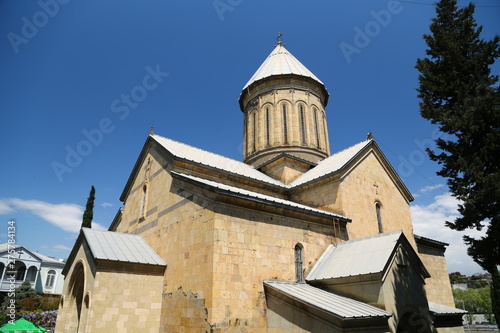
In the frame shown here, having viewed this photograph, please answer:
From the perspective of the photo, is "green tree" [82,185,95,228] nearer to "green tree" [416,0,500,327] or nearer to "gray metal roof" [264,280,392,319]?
"gray metal roof" [264,280,392,319]

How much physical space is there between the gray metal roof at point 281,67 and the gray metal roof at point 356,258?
10.5 m

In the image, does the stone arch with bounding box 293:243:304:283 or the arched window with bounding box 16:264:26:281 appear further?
the arched window with bounding box 16:264:26:281

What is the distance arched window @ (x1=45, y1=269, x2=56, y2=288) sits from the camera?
28469 mm

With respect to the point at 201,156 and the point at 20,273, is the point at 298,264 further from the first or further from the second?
the point at 20,273

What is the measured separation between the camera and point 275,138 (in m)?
15.6

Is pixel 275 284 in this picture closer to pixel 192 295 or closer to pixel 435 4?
pixel 192 295

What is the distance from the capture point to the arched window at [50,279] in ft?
93.4

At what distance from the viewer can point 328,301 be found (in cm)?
680

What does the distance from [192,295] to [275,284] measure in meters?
2.01

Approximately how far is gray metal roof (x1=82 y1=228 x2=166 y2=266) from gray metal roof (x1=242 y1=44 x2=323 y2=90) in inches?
426

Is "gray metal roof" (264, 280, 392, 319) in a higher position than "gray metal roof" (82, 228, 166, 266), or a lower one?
lower

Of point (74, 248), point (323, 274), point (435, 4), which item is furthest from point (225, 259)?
point (435, 4)

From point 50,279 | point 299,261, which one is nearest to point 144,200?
point 299,261

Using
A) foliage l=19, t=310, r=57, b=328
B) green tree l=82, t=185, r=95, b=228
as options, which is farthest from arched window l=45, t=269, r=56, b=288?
foliage l=19, t=310, r=57, b=328
